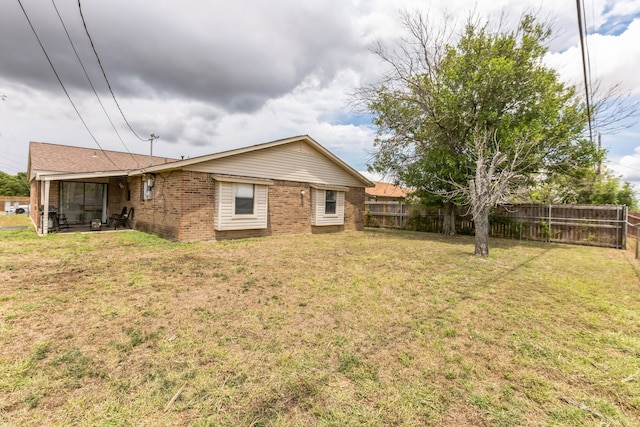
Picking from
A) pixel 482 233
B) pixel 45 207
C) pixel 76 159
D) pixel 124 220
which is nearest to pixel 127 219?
pixel 124 220

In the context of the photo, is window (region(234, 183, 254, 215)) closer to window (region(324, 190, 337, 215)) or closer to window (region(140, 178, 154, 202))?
window (region(140, 178, 154, 202))

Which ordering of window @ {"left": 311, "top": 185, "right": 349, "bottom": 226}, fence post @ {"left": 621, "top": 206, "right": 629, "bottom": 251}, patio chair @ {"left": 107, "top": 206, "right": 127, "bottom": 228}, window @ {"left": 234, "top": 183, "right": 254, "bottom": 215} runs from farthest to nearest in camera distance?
window @ {"left": 311, "top": 185, "right": 349, "bottom": 226}, patio chair @ {"left": 107, "top": 206, "right": 127, "bottom": 228}, fence post @ {"left": 621, "top": 206, "right": 629, "bottom": 251}, window @ {"left": 234, "top": 183, "right": 254, "bottom": 215}

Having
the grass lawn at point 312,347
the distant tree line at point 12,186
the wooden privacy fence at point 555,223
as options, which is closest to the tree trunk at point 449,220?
the wooden privacy fence at point 555,223

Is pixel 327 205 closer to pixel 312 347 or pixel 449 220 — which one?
pixel 449 220

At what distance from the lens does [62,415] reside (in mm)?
1956

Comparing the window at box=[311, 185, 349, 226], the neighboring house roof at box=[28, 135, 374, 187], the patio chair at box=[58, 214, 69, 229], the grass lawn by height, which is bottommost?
the grass lawn

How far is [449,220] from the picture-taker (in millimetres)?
14594

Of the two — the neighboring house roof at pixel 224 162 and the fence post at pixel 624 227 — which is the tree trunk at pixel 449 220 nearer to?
the neighboring house roof at pixel 224 162

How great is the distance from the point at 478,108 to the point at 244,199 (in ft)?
33.4

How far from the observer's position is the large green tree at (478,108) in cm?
1035

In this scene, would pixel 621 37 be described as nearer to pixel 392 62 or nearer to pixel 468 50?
pixel 468 50

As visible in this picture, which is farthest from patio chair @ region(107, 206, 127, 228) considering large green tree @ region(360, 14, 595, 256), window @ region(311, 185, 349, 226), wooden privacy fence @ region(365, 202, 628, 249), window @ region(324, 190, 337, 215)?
wooden privacy fence @ region(365, 202, 628, 249)

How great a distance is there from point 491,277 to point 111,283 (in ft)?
24.1

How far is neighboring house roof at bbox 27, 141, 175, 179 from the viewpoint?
14.0 metres
